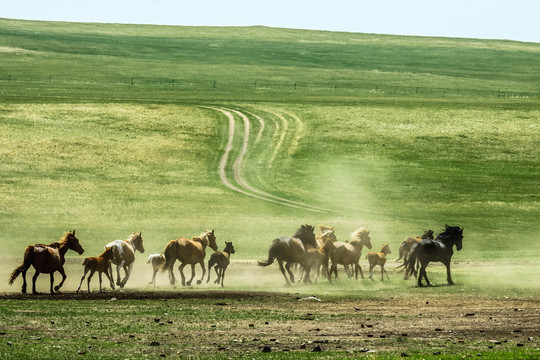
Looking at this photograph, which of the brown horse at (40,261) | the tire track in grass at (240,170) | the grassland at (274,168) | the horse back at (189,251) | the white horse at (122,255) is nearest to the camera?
the brown horse at (40,261)

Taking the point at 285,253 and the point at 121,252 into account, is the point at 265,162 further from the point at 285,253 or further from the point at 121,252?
the point at 121,252

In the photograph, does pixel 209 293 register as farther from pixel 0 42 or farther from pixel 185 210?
pixel 0 42

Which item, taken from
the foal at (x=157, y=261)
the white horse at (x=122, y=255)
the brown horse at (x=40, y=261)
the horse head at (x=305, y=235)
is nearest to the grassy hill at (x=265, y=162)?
the horse head at (x=305, y=235)

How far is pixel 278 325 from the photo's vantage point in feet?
69.3

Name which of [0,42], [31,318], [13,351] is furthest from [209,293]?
[0,42]

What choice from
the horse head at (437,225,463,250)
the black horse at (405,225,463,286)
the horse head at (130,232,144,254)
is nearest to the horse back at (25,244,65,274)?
the horse head at (130,232,144,254)

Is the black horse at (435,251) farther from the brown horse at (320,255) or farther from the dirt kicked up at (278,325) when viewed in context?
the dirt kicked up at (278,325)

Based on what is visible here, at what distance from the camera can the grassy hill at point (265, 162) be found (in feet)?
175

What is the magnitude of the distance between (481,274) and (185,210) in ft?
86.3

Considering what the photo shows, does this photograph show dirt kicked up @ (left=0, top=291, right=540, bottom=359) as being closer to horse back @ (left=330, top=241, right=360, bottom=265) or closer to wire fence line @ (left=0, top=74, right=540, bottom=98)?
horse back @ (left=330, top=241, right=360, bottom=265)

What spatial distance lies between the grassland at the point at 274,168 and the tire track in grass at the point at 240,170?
27.7 inches

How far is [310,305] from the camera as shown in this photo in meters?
25.7

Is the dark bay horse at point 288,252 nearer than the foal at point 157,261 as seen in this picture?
No

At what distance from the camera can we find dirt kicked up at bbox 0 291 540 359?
57.6 ft
